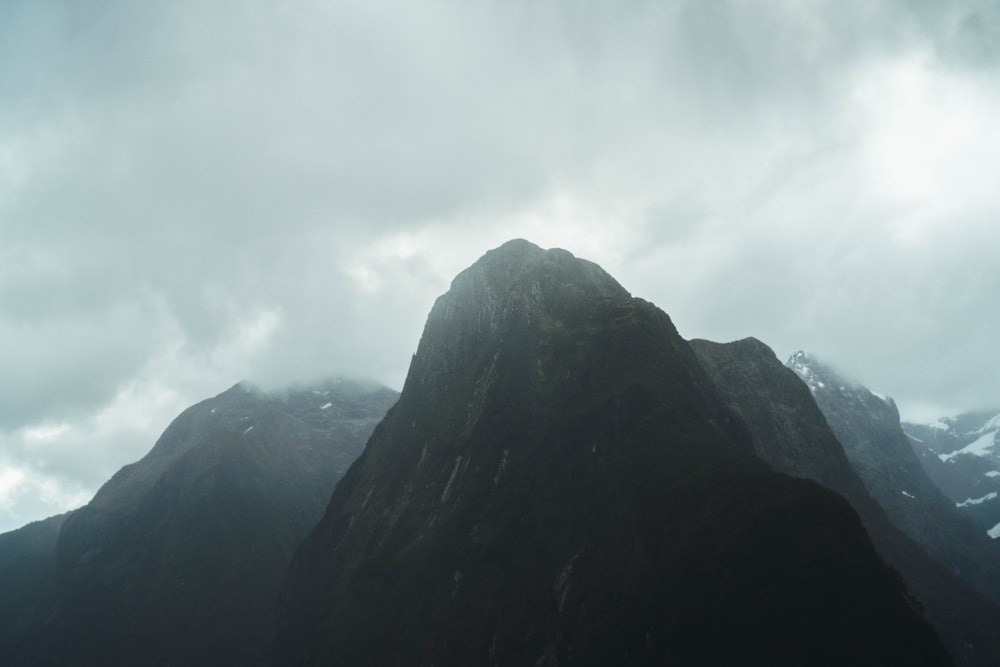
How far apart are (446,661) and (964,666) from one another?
140453 millimetres

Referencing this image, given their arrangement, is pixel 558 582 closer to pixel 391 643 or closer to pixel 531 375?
pixel 391 643

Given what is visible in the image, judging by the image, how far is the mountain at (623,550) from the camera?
257 feet

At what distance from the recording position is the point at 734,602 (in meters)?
84.7

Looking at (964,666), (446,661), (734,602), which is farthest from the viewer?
(964,666)

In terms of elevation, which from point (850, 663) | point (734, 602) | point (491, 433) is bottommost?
point (850, 663)

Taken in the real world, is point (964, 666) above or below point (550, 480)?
below

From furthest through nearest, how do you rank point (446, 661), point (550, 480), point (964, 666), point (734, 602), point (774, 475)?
1. point (964, 666)
2. point (550, 480)
3. point (446, 661)
4. point (774, 475)
5. point (734, 602)

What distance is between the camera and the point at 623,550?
120250 millimetres

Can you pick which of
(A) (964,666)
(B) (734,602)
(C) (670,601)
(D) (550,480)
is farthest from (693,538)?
(A) (964,666)

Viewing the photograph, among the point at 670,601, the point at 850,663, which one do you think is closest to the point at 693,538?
the point at 670,601

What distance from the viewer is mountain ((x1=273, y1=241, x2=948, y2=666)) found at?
78.4 m

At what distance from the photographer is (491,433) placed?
194000mm

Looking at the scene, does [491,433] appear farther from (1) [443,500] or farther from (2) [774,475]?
(2) [774,475]

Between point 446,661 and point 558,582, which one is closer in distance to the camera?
point 558,582
